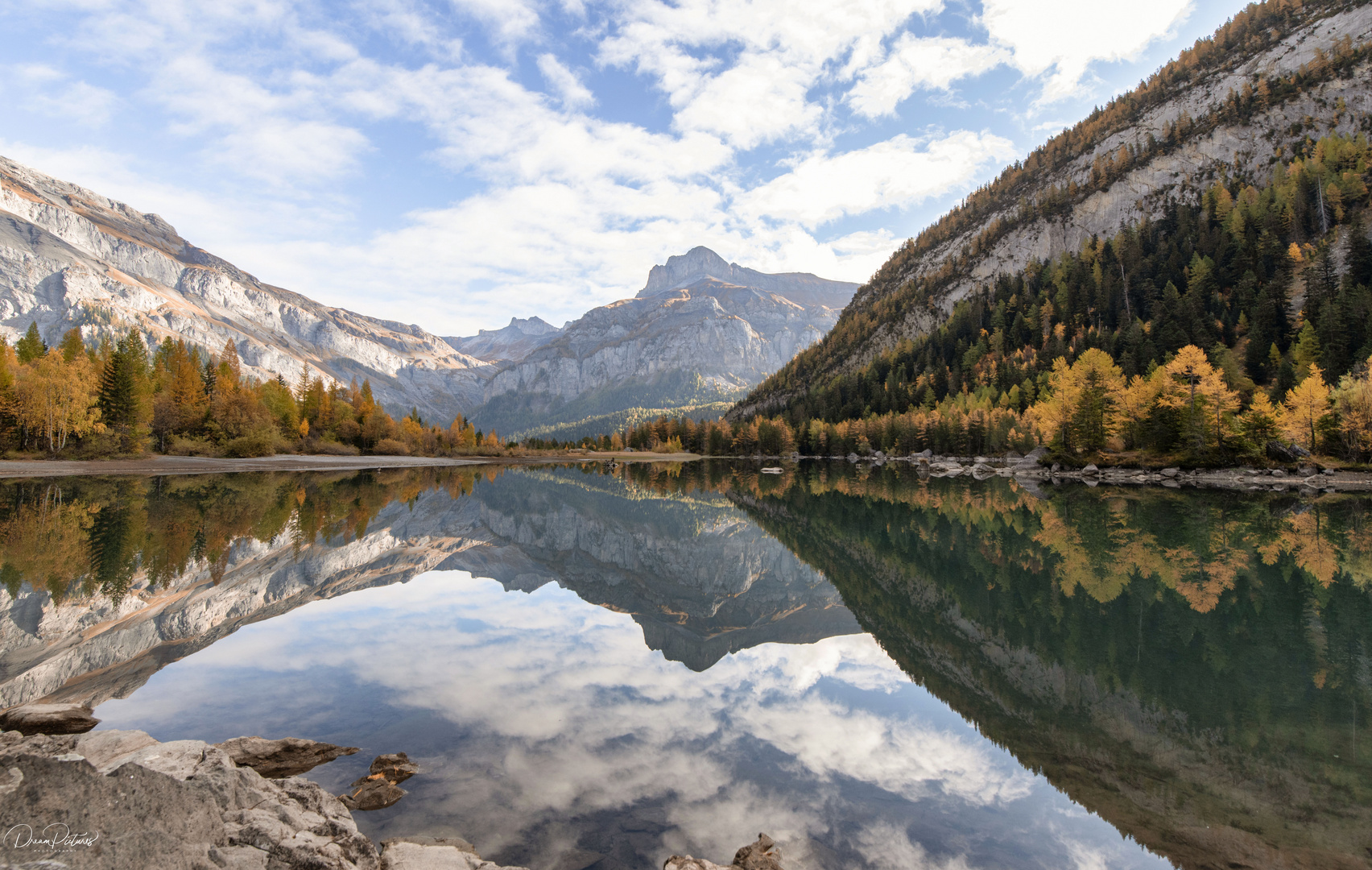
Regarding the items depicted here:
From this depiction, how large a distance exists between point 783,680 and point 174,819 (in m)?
10.4

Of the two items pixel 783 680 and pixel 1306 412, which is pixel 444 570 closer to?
pixel 783 680

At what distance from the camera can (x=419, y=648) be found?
45.0 ft

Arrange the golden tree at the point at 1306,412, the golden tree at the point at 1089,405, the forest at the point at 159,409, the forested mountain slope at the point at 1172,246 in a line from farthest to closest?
the forested mountain slope at the point at 1172,246
the golden tree at the point at 1089,405
the forest at the point at 159,409
the golden tree at the point at 1306,412

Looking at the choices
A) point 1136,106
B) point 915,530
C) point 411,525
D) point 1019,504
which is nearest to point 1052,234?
point 1136,106

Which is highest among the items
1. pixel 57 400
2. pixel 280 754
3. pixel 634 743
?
pixel 57 400

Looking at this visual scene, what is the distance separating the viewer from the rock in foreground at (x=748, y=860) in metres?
5.89

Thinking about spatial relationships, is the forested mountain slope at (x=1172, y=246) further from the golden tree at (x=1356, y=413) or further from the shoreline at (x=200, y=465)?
the shoreline at (x=200, y=465)

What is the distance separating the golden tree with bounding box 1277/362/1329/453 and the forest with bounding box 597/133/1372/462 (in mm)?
128

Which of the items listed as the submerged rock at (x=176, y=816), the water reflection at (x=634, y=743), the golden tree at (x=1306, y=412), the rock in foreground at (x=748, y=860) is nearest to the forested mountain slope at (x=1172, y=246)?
the golden tree at (x=1306, y=412)

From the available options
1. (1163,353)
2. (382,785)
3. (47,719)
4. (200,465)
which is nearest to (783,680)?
(382,785)

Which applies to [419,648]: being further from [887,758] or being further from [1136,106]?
[1136,106]

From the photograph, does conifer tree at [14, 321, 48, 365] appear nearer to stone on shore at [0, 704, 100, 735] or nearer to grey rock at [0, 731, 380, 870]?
stone on shore at [0, 704, 100, 735]

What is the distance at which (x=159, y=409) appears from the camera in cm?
7338

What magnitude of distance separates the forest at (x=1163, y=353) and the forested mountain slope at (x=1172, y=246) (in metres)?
0.46
